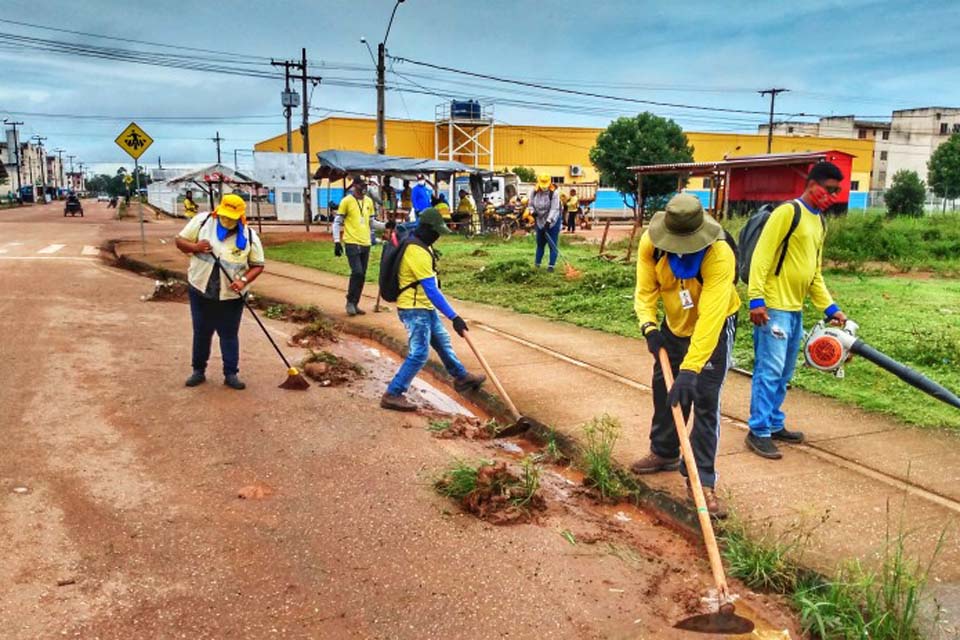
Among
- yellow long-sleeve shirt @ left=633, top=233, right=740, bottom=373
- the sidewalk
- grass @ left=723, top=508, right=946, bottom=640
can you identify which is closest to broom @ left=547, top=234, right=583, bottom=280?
the sidewalk

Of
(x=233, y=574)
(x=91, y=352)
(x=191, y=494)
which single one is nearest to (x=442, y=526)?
(x=233, y=574)

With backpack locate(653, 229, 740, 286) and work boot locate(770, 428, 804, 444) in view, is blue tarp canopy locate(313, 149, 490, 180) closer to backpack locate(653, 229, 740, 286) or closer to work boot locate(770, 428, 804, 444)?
work boot locate(770, 428, 804, 444)

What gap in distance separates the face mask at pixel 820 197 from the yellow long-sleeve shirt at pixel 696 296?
3.62 feet

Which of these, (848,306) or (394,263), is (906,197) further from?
(394,263)

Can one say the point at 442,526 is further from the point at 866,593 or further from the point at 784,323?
the point at 784,323

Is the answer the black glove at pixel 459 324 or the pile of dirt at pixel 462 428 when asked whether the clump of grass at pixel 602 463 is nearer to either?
the pile of dirt at pixel 462 428

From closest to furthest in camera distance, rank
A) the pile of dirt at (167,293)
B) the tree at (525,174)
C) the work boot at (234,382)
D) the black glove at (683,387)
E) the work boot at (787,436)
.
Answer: the black glove at (683,387) < the work boot at (787,436) < the work boot at (234,382) < the pile of dirt at (167,293) < the tree at (525,174)

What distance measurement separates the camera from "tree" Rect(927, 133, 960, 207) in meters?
48.8

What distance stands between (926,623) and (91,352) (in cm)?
759

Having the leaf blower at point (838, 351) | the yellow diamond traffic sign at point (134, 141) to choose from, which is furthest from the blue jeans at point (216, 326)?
the yellow diamond traffic sign at point (134, 141)

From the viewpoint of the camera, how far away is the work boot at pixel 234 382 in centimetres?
645

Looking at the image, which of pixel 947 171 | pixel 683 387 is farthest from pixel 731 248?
pixel 947 171

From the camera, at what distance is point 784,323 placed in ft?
15.2

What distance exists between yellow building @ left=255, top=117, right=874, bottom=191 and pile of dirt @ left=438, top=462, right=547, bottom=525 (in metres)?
45.7
